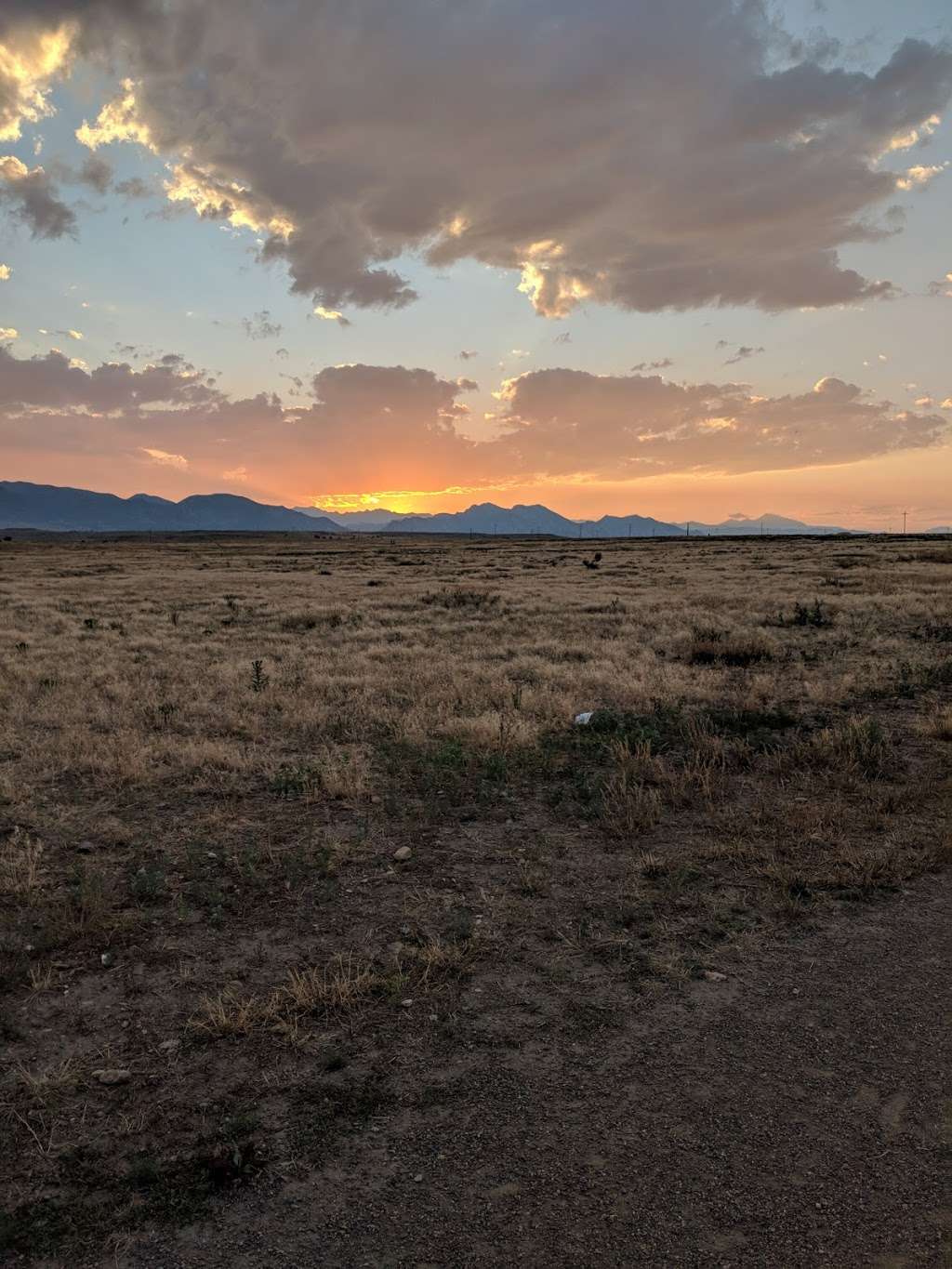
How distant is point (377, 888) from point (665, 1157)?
11.3 feet

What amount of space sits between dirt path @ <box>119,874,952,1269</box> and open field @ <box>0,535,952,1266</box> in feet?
0.16

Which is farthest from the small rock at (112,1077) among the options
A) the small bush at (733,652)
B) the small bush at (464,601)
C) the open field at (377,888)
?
the small bush at (464,601)

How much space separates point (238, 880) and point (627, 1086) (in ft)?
13.0

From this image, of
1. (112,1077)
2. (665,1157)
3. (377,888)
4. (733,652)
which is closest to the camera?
(665,1157)

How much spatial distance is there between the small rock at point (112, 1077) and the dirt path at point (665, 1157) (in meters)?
1.22

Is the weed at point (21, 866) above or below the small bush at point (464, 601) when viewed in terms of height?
below

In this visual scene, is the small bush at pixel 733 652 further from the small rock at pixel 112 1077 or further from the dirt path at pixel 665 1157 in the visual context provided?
the small rock at pixel 112 1077

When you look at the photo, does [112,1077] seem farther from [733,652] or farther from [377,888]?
[733,652]

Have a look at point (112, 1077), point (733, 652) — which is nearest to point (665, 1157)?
point (112, 1077)

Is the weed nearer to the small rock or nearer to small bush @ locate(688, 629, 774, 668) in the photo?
the small rock

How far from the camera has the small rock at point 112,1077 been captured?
4199 millimetres

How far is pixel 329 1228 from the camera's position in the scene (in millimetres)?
3256

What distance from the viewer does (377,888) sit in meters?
6.50

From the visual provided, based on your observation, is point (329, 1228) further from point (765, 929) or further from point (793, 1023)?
point (765, 929)
